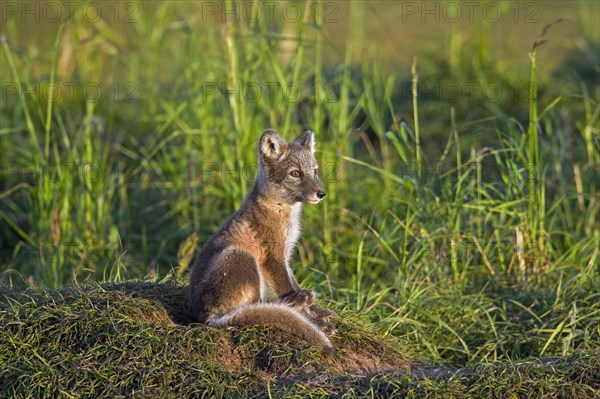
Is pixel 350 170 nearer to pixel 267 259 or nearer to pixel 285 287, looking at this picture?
pixel 267 259

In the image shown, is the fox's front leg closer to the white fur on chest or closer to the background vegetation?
the white fur on chest

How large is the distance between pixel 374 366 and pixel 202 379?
3.34 ft

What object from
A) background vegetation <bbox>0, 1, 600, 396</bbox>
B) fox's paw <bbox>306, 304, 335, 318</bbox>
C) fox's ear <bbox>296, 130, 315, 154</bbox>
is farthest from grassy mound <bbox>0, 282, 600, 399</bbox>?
fox's ear <bbox>296, 130, 315, 154</bbox>

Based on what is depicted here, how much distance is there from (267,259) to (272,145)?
2.32 feet

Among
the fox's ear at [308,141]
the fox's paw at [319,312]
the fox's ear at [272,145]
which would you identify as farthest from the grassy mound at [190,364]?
the fox's ear at [308,141]

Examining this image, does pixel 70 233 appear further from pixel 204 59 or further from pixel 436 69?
pixel 436 69

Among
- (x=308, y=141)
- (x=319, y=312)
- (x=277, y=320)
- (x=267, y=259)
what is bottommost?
(x=319, y=312)

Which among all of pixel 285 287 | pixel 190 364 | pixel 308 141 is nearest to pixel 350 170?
pixel 308 141

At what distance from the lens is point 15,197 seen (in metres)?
8.02

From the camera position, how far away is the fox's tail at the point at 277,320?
15.3 ft

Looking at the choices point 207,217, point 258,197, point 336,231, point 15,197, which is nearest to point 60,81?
point 15,197

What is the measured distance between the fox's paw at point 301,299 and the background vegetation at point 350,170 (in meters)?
0.77

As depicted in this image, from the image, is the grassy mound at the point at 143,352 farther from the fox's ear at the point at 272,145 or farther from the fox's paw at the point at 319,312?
the fox's ear at the point at 272,145

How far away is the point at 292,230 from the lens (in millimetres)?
5273
